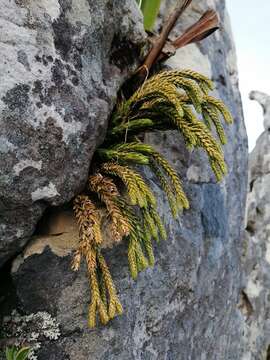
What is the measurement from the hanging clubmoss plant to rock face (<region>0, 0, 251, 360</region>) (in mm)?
125

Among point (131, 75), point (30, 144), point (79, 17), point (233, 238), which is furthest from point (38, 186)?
point (233, 238)

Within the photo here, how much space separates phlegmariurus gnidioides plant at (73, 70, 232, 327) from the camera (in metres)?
1.72

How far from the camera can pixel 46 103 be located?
1638 millimetres

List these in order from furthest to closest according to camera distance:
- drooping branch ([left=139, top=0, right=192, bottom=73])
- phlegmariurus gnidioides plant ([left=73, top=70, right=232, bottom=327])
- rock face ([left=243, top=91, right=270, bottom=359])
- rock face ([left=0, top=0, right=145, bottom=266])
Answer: rock face ([left=243, top=91, right=270, bottom=359]) → drooping branch ([left=139, top=0, right=192, bottom=73]) → phlegmariurus gnidioides plant ([left=73, top=70, right=232, bottom=327]) → rock face ([left=0, top=0, right=145, bottom=266])

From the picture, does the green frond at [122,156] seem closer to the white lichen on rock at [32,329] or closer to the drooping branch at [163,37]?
the drooping branch at [163,37]

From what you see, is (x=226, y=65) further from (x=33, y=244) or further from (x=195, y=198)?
(x=33, y=244)

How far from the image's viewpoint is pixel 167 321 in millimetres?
2248

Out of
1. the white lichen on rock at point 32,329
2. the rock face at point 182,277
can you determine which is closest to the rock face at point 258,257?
the rock face at point 182,277

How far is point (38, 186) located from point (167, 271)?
895 millimetres

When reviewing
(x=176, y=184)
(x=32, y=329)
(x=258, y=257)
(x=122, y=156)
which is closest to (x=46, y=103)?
(x=122, y=156)

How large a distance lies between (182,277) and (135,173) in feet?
2.60

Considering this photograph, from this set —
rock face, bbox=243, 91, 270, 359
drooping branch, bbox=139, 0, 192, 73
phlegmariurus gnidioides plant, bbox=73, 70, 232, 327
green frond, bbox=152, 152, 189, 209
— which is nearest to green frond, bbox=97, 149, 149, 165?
phlegmariurus gnidioides plant, bbox=73, 70, 232, 327

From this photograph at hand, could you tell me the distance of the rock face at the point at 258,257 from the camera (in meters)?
4.42

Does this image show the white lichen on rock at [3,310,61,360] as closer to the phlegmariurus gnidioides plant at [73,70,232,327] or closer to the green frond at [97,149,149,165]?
the phlegmariurus gnidioides plant at [73,70,232,327]
